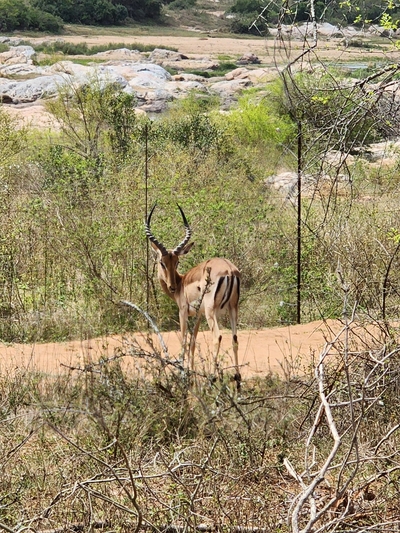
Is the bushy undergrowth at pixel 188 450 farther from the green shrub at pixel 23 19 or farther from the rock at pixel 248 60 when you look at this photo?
the green shrub at pixel 23 19

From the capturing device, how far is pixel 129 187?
1445 centimetres

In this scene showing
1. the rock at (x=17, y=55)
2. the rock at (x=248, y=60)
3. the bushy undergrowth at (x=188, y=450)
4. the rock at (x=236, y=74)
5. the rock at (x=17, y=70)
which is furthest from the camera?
the rock at (x=248, y=60)

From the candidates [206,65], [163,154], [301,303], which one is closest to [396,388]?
[301,303]

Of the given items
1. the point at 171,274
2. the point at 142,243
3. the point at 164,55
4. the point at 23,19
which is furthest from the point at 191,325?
the point at 23,19

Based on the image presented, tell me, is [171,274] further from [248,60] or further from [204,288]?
[248,60]

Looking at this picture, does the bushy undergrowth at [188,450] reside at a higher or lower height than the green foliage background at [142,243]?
higher

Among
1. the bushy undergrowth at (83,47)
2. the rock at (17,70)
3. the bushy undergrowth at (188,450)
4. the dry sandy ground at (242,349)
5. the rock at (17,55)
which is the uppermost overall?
the bushy undergrowth at (188,450)

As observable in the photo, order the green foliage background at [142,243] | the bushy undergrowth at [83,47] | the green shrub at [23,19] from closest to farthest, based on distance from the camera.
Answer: the green foliage background at [142,243] < the bushy undergrowth at [83,47] < the green shrub at [23,19]

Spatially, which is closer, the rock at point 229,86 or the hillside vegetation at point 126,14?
the rock at point 229,86

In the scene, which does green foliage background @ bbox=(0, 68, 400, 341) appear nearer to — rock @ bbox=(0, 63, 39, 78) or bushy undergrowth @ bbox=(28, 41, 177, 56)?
rock @ bbox=(0, 63, 39, 78)

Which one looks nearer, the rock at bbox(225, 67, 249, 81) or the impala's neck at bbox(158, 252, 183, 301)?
the impala's neck at bbox(158, 252, 183, 301)

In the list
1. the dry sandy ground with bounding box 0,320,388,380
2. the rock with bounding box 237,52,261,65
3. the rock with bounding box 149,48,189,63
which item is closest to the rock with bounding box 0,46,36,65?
the rock with bounding box 149,48,189,63

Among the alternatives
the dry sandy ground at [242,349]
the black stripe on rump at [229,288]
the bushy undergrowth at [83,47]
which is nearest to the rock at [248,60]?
the bushy undergrowth at [83,47]

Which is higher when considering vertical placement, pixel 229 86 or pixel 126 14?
pixel 126 14
